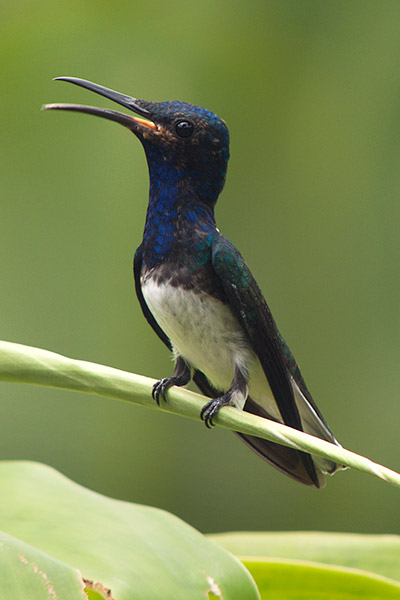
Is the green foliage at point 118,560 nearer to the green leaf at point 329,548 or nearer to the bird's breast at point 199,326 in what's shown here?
the green leaf at point 329,548

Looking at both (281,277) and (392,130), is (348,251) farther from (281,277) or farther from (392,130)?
(392,130)

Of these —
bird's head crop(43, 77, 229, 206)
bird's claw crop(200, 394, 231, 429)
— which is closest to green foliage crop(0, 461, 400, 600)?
bird's claw crop(200, 394, 231, 429)

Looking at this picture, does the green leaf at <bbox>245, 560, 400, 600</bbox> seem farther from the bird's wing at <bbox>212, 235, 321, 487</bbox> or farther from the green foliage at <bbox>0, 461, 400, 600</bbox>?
the bird's wing at <bbox>212, 235, 321, 487</bbox>

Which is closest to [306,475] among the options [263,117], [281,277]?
[281,277]

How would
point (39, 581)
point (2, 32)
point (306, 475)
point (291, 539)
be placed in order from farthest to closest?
point (2, 32)
point (291, 539)
point (306, 475)
point (39, 581)

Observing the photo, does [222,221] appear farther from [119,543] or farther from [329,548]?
[119,543]

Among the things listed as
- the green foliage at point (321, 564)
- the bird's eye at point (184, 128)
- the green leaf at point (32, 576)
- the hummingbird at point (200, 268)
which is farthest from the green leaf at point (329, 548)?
the bird's eye at point (184, 128)

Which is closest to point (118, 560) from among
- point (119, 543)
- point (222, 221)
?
point (119, 543)
